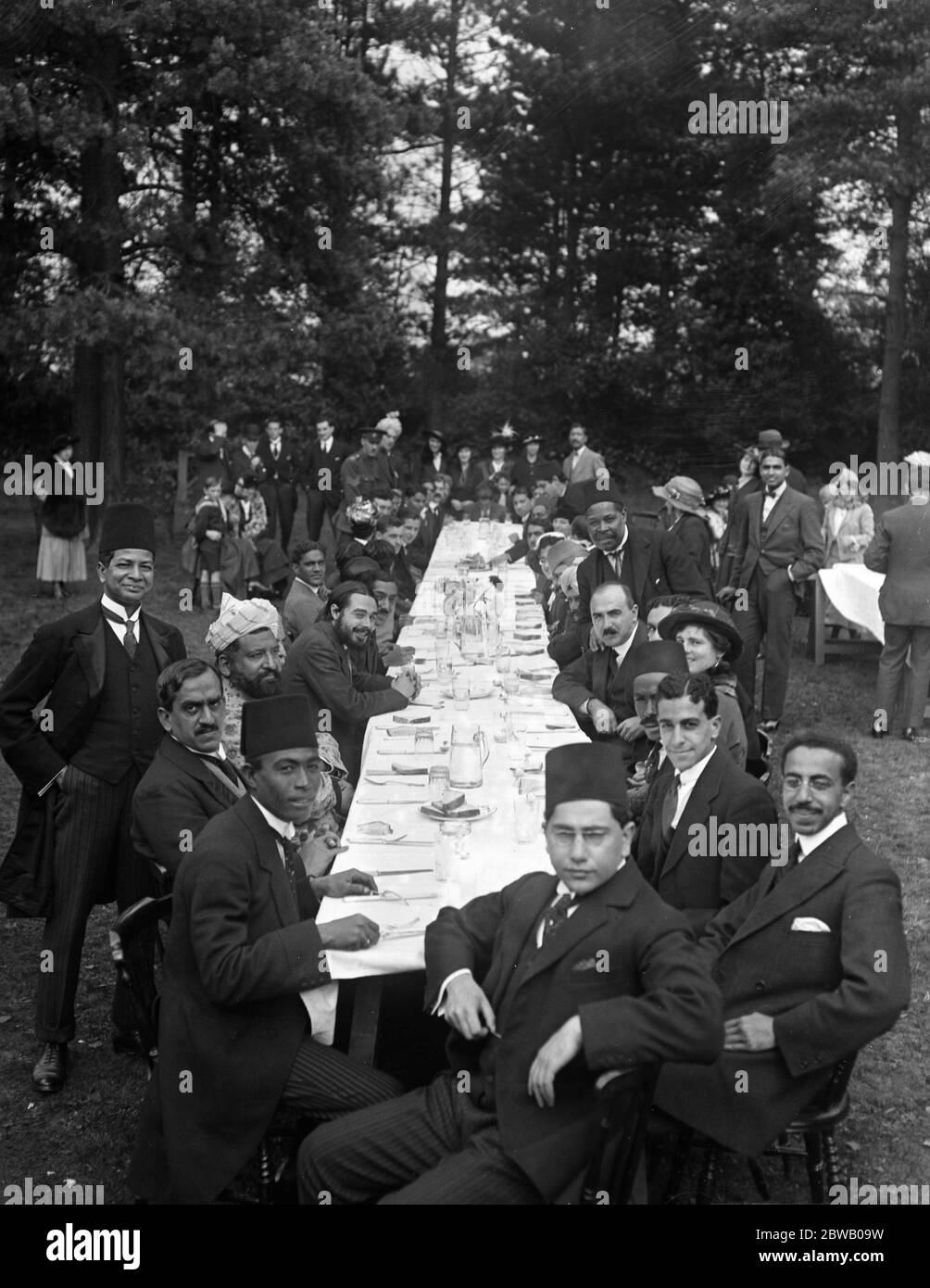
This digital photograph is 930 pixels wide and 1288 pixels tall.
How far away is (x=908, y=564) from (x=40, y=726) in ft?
20.4

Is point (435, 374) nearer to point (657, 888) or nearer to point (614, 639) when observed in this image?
point (614, 639)

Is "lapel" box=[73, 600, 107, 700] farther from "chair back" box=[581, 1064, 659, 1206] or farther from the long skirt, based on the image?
the long skirt

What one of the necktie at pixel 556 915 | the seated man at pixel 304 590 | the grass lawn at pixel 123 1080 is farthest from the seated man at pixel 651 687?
the seated man at pixel 304 590

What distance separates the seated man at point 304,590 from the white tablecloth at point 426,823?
0.72 m

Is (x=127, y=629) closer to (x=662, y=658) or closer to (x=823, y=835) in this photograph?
(x=662, y=658)

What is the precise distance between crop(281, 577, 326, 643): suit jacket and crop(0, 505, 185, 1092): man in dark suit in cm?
288

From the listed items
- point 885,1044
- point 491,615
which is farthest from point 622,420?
point 885,1044

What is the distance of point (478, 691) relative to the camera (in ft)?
21.9

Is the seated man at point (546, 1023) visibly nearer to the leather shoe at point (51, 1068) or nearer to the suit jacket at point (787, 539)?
the leather shoe at point (51, 1068)

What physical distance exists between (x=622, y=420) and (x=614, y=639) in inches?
761

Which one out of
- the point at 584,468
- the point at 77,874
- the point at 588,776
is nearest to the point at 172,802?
the point at 77,874

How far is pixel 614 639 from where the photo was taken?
6.44 metres

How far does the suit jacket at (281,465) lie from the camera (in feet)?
56.5

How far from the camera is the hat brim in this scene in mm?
5531
